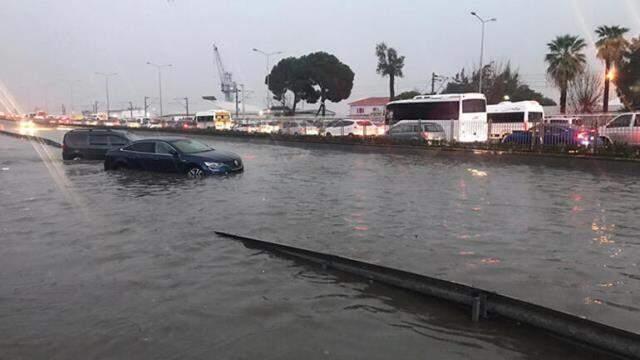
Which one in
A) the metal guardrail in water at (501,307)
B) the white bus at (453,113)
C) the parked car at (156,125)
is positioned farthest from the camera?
the parked car at (156,125)

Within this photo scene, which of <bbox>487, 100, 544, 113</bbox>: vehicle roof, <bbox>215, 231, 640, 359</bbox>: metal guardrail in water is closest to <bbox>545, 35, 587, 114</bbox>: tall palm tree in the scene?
<bbox>487, 100, 544, 113</bbox>: vehicle roof

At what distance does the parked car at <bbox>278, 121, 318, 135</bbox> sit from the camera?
42.7 meters

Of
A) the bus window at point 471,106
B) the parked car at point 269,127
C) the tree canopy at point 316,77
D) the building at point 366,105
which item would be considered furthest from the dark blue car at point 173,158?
the building at point 366,105

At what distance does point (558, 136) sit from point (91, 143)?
19323mm

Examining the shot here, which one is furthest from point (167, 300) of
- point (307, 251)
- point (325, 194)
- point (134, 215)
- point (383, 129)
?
point (383, 129)

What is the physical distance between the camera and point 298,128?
44688mm

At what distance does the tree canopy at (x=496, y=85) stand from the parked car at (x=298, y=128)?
34.8 m

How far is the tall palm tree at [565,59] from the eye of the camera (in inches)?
2119

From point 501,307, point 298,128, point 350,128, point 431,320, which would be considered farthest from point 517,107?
point 431,320

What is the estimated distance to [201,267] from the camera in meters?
7.37

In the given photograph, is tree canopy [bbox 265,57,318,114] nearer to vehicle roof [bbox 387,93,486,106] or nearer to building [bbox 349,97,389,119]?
building [bbox 349,97,389,119]

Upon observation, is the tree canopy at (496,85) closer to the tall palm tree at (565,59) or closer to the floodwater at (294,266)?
the tall palm tree at (565,59)

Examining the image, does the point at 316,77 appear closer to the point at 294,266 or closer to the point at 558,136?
the point at 558,136

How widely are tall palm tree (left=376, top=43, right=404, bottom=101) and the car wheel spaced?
73.9 meters
